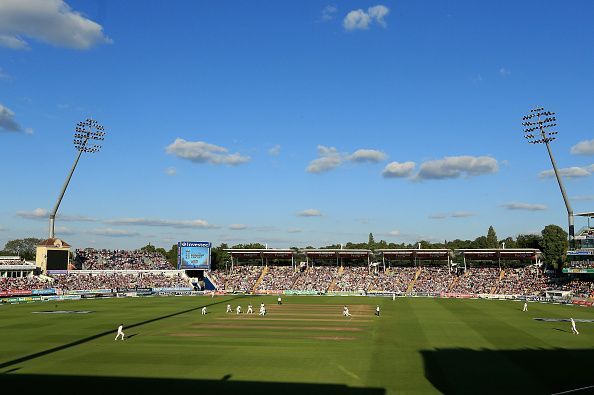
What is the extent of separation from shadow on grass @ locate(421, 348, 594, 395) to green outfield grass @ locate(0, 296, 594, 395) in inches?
2.3

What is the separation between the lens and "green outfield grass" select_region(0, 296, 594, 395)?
74.5 feet

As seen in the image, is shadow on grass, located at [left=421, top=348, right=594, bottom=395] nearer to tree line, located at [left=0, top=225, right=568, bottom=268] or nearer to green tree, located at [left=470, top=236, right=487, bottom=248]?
tree line, located at [left=0, top=225, right=568, bottom=268]

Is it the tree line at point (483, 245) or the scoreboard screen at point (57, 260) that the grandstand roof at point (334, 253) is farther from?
the scoreboard screen at point (57, 260)

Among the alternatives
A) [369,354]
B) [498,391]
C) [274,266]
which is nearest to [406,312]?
[369,354]

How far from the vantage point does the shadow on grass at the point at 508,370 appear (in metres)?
22.0

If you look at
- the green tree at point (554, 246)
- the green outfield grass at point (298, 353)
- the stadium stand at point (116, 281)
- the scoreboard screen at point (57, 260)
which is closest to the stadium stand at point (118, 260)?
the stadium stand at point (116, 281)

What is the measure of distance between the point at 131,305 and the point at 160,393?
4703cm

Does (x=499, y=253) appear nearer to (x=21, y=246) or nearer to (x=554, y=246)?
(x=554, y=246)

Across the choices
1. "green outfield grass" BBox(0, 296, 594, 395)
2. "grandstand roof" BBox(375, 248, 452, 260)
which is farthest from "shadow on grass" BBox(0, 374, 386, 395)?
"grandstand roof" BBox(375, 248, 452, 260)

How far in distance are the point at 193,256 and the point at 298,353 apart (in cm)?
7072

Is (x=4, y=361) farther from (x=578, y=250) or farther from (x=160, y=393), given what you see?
(x=578, y=250)

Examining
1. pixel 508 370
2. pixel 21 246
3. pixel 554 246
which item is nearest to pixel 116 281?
pixel 508 370

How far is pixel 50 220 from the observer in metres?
92.3

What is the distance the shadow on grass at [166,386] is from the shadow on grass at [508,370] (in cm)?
445
